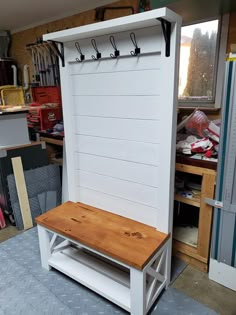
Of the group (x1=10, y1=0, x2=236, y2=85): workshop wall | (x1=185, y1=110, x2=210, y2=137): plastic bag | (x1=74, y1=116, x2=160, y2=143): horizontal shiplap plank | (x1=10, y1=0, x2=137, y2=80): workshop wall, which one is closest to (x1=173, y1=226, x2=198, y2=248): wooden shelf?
(x1=185, y1=110, x2=210, y2=137): plastic bag

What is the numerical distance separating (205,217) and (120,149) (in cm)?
74

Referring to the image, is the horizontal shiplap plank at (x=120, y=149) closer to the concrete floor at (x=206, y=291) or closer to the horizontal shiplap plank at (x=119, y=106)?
the horizontal shiplap plank at (x=119, y=106)

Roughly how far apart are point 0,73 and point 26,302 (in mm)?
3371

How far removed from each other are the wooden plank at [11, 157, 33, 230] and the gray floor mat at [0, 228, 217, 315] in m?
0.49

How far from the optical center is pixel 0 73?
12.5 feet

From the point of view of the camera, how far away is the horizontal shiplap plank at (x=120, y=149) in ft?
4.84

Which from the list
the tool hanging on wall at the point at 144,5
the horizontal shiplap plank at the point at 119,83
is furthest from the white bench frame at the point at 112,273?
the tool hanging on wall at the point at 144,5

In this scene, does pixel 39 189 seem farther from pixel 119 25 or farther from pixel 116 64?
pixel 119 25

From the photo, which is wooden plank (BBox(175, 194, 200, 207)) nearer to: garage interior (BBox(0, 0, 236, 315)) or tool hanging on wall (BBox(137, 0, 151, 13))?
garage interior (BBox(0, 0, 236, 315))

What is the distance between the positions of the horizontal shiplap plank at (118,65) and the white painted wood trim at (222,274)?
1318mm

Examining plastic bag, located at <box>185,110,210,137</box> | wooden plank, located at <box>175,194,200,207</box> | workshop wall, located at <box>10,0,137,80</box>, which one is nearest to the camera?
wooden plank, located at <box>175,194,200,207</box>

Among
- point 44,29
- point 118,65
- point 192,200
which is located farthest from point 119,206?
point 44,29

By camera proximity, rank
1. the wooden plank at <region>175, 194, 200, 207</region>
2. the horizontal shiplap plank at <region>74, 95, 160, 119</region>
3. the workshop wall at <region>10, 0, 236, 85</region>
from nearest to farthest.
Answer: the horizontal shiplap plank at <region>74, 95, 160, 119</region> → the wooden plank at <region>175, 194, 200, 207</region> → the workshop wall at <region>10, 0, 236, 85</region>

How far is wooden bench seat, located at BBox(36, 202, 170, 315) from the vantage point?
1.33 metres
